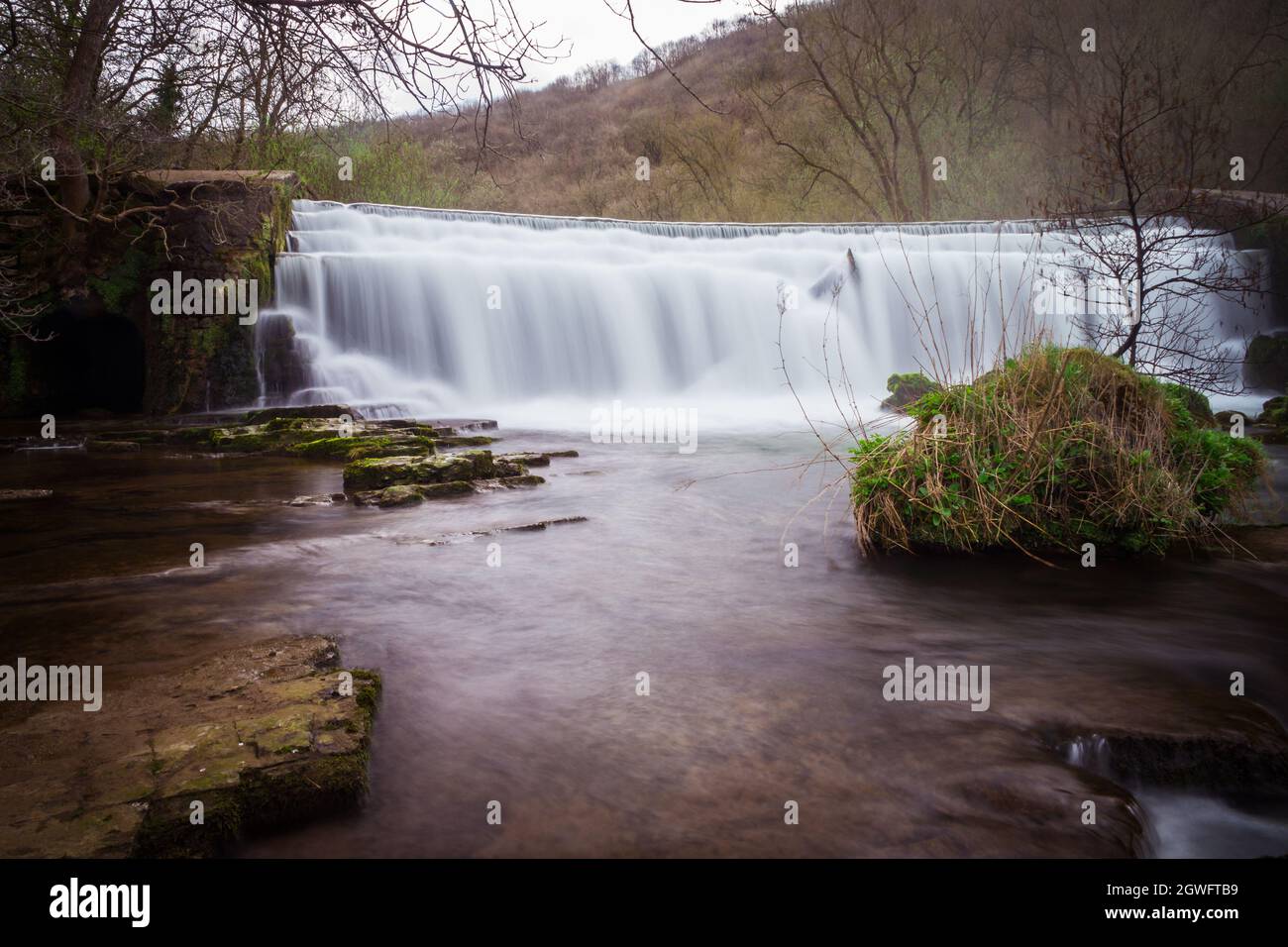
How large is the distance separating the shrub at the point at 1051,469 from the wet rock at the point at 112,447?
8.78m

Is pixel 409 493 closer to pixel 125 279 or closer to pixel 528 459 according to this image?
pixel 528 459

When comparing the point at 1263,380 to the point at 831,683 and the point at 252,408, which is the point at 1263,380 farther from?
the point at 252,408

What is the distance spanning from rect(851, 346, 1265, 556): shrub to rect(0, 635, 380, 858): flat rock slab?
3811 mm

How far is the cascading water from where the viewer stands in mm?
14859

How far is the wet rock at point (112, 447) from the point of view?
10352 millimetres

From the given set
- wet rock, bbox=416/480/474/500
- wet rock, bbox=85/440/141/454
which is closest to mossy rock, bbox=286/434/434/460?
wet rock, bbox=416/480/474/500

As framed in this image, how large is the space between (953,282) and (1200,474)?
1307 cm

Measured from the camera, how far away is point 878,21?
2541 cm

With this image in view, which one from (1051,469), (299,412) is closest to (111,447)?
(299,412)

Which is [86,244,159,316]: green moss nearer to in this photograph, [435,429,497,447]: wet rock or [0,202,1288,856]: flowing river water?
[0,202,1288,856]: flowing river water

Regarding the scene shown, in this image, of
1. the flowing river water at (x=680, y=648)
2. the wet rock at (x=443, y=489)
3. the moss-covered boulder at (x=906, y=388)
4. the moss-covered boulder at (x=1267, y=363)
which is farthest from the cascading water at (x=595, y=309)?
the wet rock at (x=443, y=489)

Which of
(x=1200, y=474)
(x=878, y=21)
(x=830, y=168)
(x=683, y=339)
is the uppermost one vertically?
(x=878, y=21)

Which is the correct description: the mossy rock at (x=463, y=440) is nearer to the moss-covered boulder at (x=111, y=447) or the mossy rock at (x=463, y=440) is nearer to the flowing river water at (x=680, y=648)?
the flowing river water at (x=680, y=648)
